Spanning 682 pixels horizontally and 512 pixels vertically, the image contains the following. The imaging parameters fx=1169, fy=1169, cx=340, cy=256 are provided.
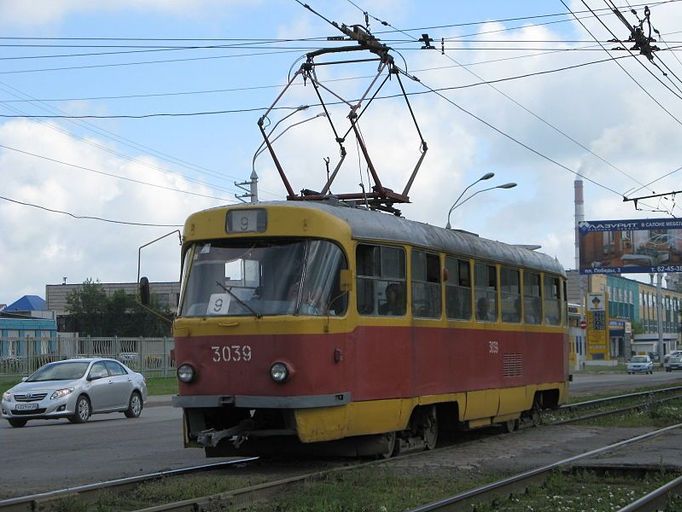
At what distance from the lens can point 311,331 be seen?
12461 millimetres

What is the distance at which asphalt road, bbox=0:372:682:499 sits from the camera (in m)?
13.1

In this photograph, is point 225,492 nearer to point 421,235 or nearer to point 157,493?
point 157,493

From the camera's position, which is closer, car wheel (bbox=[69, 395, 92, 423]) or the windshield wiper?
the windshield wiper

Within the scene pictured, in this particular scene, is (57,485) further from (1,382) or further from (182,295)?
(1,382)

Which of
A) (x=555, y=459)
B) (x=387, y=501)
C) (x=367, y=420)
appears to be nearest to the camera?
(x=387, y=501)

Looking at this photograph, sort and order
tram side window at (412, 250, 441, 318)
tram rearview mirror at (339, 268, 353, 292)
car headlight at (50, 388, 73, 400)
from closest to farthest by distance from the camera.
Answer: tram rearview mirror at (339, 268, 353, 292) → tram side window at (412, 250, 441, 318) → car headlight at (50, 388, 73, 400)

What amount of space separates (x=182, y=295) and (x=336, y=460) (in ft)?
9.02

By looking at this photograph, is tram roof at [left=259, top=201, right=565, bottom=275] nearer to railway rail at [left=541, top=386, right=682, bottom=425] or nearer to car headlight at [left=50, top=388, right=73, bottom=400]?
railway rail at [left=541, top=386, right=682, bottom=425]

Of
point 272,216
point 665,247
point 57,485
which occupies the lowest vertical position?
point 57,485

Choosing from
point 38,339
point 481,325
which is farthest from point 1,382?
point 481,325

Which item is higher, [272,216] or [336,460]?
[272,216]

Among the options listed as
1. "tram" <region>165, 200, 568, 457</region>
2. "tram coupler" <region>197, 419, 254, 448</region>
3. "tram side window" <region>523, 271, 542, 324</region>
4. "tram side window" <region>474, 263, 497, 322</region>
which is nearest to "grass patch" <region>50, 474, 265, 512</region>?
"tram coupler" <region>197, 419, 254, 448</region>

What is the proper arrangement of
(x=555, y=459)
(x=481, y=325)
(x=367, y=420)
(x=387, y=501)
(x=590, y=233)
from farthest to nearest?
(x=590, y=233), (x=481, y=325), (x=555, y=459), (x=367, y=420), (x=387, y=501)

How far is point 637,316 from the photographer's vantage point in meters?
119
